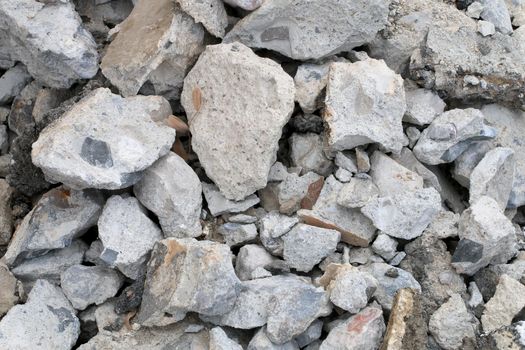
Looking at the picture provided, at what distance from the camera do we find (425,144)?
3.31 meters

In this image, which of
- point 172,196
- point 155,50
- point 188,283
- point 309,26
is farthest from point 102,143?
point 309,26

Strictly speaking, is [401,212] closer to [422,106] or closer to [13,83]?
[422,106]

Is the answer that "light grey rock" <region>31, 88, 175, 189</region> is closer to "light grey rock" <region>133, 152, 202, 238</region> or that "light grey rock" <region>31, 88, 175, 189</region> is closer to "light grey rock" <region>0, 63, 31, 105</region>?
"light grey rock" <region>133, 152, 202, 238</region>

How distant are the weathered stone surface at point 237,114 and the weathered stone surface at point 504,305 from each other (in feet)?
3.58

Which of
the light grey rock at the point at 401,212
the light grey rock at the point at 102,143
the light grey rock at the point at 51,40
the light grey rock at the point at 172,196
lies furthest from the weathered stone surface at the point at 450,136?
the light grey rock at the point at 51,40

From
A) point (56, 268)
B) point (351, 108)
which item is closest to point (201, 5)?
point (351, 108)

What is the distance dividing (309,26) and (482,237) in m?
1.28

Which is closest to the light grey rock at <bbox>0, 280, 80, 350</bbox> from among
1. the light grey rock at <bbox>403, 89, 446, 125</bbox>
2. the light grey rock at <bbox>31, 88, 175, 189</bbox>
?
the light grey rock at <bbox>31, 88, 175, 189</bbox>

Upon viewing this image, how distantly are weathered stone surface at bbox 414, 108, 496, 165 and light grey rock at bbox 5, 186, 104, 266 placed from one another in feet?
5.08

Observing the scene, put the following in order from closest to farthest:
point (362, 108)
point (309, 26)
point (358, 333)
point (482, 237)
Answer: point (358, 333)
point (482, 237)
point (362, 108)
point (309, 26)

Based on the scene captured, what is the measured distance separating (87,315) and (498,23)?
→ 261 cm

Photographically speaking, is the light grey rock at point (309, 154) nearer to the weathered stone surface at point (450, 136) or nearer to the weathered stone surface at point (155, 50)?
the weathered stone surface at point (450, 136)

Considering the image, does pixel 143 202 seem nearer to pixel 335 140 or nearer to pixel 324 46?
pixel 335 140

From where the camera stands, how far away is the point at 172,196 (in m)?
3.08
